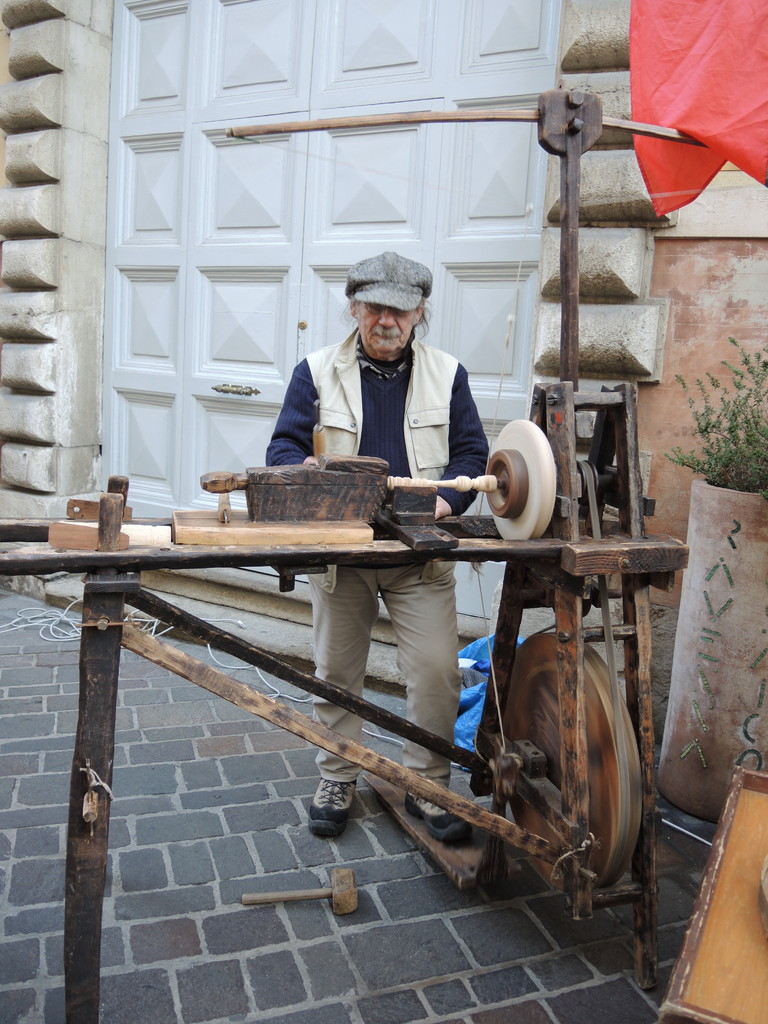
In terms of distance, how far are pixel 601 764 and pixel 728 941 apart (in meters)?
0.87

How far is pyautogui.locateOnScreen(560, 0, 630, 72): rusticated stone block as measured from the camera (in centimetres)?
334

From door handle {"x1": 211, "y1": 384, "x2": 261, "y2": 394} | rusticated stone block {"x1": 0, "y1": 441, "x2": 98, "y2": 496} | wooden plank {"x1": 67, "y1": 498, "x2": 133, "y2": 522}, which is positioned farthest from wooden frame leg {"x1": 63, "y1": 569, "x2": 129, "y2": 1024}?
rusticated stone block {"x1": 0, "y1": 441, "x2": 98, "y2": 496}

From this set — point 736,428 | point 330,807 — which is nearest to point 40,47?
point 736,428

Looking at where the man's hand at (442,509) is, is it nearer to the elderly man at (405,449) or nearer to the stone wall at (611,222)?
the elderly man at (405,449)

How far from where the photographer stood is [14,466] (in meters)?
5.33

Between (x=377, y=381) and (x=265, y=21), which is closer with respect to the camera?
(x=377, y=381)

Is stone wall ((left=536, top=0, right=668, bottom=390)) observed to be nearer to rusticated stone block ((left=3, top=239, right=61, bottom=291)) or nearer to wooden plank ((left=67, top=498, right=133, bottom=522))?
wooden plank ((left=67, top=498, right=133, bottom=522))

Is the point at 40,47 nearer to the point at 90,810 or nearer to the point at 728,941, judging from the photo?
the point at 90,810

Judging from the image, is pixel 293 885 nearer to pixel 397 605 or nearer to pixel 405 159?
pixel 397 605

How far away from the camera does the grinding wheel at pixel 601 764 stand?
2.32 m

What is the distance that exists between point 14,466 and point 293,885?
11.6ft

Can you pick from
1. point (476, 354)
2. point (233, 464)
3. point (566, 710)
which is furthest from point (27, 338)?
point (566, 710)

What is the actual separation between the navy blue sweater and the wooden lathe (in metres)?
0.41

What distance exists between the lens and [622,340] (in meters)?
3.45
